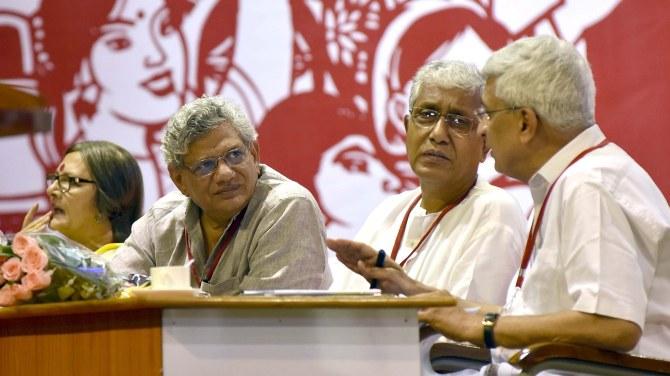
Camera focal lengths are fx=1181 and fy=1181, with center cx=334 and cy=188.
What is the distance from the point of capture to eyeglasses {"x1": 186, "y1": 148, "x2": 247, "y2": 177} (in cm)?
374

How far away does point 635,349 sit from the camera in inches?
113

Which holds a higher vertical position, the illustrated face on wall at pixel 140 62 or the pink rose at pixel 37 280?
the illustrated face on wall at pixel 140 62

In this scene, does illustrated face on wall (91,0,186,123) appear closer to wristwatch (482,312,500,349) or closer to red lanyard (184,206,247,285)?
red lanyard (184,206,247,285)

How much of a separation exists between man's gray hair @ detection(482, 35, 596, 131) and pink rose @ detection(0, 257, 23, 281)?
1.31 m

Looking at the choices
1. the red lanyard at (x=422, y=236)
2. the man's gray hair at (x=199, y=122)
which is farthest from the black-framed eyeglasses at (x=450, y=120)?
the man's gray hair at (x=199, y=122)

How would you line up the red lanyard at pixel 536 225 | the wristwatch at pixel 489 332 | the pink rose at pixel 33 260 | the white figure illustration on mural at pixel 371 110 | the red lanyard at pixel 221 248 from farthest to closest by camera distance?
the white figure illustration on mural at pixel 371 110 < the red lanyard at pixel 221 248 < the red lanyard at pixel 536 225 < the wristwatch at pixel 489 332 < the pink rose at pixel 33 260

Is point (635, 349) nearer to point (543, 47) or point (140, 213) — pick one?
point (543, 47)

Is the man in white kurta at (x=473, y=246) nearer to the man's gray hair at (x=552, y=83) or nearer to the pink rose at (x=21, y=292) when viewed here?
the man's gray hair at (x=552, y=83)

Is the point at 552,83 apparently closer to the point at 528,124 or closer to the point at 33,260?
the point at 528,124

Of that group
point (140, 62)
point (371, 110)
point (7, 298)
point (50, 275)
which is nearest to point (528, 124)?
point (50, 275)

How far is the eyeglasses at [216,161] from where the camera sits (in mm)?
3738

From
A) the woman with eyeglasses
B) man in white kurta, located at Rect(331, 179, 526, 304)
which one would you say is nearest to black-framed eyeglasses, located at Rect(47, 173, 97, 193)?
the woman with eyeglasses

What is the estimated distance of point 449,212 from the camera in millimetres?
3895

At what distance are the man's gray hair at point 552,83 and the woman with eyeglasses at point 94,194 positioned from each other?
2.32 meters
